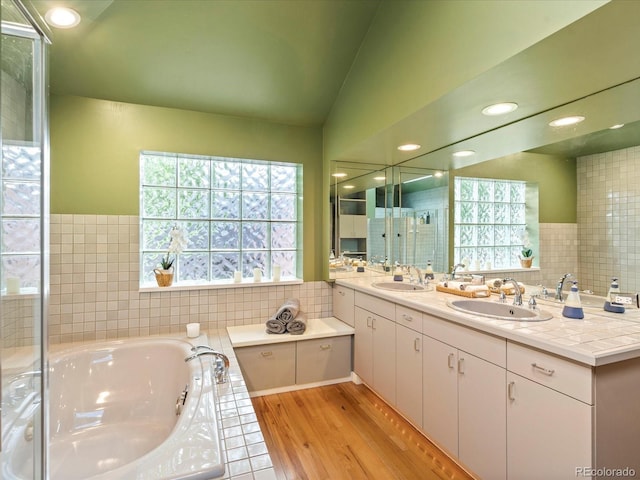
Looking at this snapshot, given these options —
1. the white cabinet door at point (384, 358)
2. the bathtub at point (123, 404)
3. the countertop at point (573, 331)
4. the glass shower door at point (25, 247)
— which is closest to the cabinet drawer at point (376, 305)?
the white cabinet door at point (384, 358)

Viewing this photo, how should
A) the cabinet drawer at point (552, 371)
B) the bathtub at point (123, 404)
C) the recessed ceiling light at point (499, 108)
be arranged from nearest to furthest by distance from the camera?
the cabinet drawer at point (552, 371) < the bathtub at point (123, 404) < the recessed ceiling light at point (499, 108)

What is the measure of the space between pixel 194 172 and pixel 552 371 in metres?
2.97

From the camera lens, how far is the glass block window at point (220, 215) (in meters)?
2.93

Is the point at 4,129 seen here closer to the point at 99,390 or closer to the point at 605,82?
the point at 99,390

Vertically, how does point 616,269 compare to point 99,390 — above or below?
above

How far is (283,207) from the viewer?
3393mm

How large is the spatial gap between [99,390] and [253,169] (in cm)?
219

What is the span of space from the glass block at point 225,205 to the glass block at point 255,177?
0.15 m

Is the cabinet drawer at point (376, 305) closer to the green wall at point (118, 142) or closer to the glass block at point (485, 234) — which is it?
the glass block at point (485, 234)

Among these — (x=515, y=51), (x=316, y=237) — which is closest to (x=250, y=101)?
(x=316, y=237)

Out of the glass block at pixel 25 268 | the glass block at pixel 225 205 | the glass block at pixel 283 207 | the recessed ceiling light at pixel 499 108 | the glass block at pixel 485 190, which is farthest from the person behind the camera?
the glass block at pixel 283 207

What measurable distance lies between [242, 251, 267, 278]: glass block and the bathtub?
945 millimetres

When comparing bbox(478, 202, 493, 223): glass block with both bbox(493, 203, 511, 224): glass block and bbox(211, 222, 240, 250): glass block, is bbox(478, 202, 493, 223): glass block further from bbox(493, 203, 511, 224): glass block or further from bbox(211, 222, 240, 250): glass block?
bbox(211, 222, 240, 250): glass block

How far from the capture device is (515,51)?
1293 millimetres
